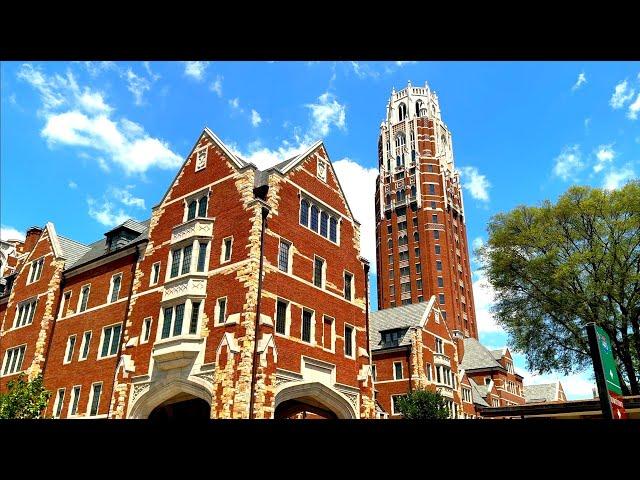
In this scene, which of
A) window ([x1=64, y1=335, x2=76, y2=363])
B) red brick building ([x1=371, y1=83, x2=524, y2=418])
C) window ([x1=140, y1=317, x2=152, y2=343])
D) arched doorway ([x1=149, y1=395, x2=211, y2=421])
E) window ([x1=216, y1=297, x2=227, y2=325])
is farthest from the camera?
red brick building ([x1=371, y1=83, x2=524, y2=418])

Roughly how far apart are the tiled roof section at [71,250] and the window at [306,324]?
67.5ft

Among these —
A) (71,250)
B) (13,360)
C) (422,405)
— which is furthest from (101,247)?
(422,405)

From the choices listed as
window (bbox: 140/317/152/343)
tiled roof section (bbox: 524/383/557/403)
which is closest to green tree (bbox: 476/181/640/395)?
window (bbox: 140/317/152/343)

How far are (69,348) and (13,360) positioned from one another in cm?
641

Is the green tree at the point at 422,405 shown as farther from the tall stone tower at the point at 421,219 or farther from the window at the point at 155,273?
the tall stone tower at the point at 421,219

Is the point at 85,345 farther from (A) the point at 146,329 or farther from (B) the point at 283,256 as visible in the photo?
(B) the point at 283,256

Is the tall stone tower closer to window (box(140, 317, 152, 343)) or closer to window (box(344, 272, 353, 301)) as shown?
window (box(344, 272, 353, 301))

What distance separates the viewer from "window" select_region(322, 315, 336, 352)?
91.2 feet

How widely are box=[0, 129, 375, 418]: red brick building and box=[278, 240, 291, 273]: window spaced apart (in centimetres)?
7

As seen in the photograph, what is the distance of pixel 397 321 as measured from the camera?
5075 centimetres
